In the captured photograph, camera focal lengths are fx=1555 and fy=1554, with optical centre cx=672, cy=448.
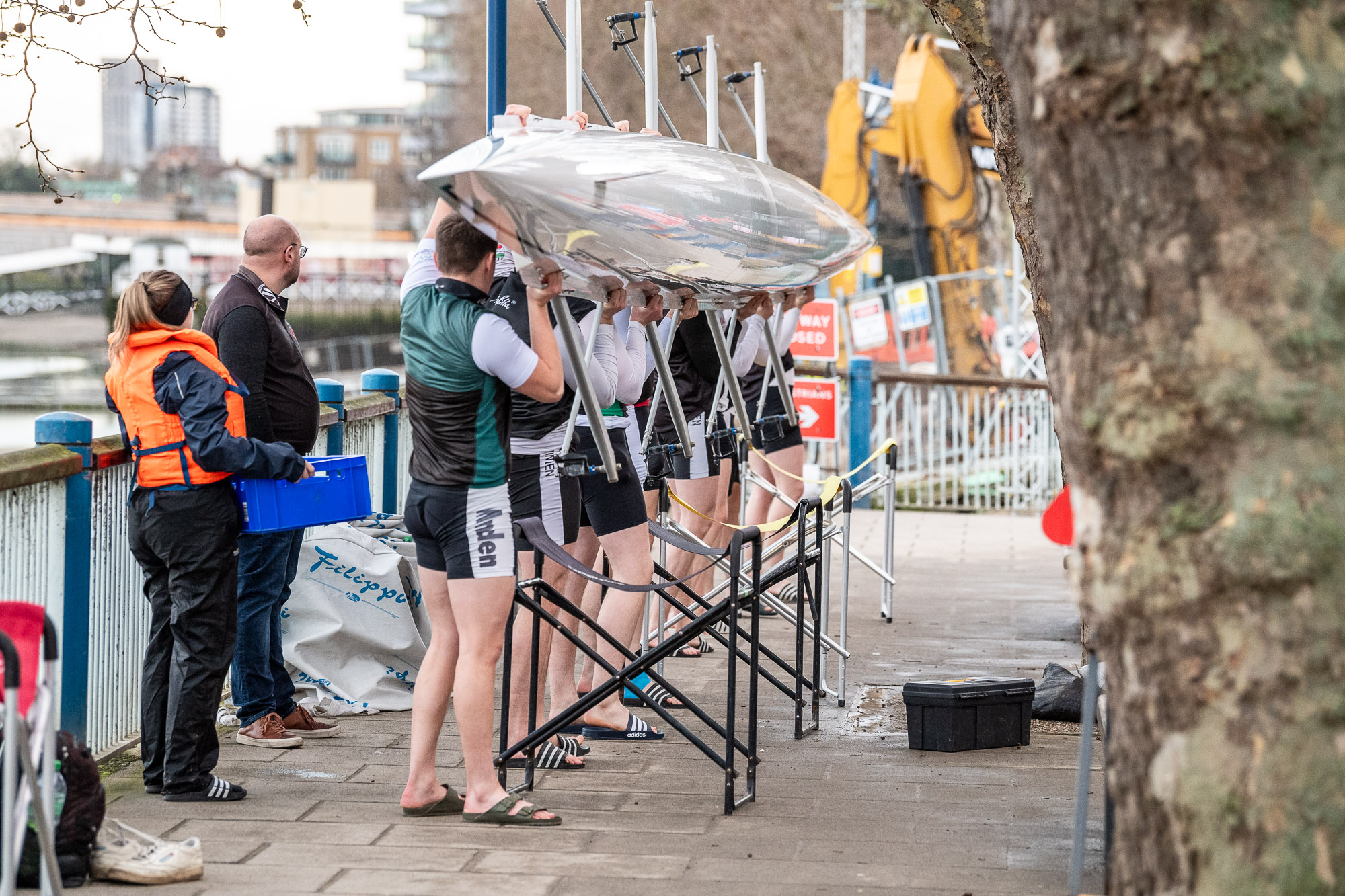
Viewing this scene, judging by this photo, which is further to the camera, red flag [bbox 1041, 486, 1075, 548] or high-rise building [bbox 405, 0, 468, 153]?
high-rise building [bbox 405, 0, 468, 153]

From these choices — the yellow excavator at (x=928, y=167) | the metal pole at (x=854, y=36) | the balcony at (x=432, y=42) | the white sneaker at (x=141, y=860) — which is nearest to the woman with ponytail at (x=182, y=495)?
the white sneaker at (x=141, y=860)

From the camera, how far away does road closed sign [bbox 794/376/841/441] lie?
13.4 m

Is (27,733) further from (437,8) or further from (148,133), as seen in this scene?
(148,133)

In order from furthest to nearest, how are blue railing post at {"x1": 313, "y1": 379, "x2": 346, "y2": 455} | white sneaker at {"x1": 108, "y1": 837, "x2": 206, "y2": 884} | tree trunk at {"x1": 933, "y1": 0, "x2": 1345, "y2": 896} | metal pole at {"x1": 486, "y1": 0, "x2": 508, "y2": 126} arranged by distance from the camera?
blue railing post at {"x1": 313, "y1": 379, "x2": 346, "y2": 455} → metal pole at {"x1": 486, "y1": 0, "x2": 508, "y2": 126} → white sneaker at {"x1": 108, "y1": 837, "x2": 206, "y2": 884} → tree trunk at {"x1": 933, "y1": 0, "x2": 1345, "y2": 896}

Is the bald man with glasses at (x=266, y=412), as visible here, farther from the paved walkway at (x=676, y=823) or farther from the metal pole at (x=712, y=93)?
the metal pole at (x=712, y=93)

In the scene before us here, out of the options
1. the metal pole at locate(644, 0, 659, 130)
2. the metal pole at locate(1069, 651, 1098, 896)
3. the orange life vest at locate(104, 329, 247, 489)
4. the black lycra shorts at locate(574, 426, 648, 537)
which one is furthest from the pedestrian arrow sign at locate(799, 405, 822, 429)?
the metal pole at locate(1069, 651, 1098, 896)

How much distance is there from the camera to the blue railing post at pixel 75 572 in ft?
18.4

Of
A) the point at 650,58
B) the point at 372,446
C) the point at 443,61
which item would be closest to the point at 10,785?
the point at 650,58

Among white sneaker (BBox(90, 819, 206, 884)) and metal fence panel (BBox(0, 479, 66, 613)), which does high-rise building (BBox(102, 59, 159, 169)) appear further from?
white sneaker (BBox(90, 819, 206, 884))

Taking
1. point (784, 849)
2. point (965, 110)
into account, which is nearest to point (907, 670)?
point (784, 849)

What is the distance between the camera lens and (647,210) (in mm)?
5523

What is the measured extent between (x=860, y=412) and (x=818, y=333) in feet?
2.75

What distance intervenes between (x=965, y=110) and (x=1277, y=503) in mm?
17784

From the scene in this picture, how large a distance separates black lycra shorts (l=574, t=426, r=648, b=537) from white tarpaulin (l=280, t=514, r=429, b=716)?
1299mm
